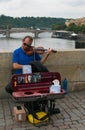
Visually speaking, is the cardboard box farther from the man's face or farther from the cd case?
the man's face

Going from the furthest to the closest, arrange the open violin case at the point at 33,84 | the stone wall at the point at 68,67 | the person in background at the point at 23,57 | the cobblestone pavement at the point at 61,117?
the stone wall at the point at 68,67, the person in background at the point at 23,57, the open violin case at the point at 33,84, the cobblestone pavement at the point at 61,117

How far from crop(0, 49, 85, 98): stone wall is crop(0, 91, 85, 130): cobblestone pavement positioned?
22.5 inches

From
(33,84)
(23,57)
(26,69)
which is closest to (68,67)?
(23,57)

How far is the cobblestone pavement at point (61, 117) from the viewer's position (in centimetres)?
487

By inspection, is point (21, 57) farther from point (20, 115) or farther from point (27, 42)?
point (20, 115)

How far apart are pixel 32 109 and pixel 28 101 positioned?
0.27 meters

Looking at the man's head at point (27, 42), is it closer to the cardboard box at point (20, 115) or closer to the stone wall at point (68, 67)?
the cardboard box at point (20, 115)

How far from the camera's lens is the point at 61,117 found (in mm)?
5332

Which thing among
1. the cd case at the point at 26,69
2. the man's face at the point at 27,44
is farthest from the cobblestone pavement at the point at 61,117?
the man's face at the point at 27,44

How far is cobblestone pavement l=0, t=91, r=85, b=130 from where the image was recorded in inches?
192

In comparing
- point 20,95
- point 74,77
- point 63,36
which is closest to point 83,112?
point 20,95

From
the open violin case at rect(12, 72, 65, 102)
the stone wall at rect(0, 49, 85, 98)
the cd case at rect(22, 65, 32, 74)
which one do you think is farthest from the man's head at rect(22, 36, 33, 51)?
the stone wall at rect(0, 49, 85, 98)

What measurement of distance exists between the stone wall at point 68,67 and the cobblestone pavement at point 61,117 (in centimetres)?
57

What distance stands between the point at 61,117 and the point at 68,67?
6.60 feet
